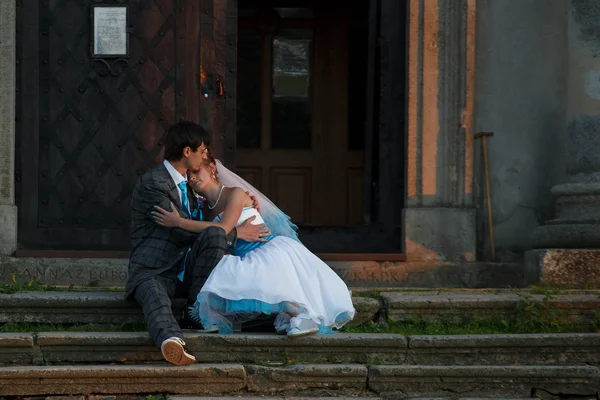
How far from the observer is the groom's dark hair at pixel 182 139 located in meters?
5.89

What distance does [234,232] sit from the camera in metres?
5.90

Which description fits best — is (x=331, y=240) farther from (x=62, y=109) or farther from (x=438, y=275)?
(x=62, y=109)

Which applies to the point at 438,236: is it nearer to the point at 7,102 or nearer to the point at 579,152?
the point at 579,152

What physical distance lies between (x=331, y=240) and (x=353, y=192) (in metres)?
2.61

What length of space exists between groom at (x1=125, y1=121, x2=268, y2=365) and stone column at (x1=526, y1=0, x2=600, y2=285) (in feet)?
8.57

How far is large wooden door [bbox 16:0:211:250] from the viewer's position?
26.9 ft

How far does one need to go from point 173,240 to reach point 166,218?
0.48 feet

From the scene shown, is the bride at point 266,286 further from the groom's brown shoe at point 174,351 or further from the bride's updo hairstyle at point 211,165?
the groom's brown shoe at point 174,351

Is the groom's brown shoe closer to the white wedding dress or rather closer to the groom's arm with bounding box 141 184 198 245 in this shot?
the white wedding dress

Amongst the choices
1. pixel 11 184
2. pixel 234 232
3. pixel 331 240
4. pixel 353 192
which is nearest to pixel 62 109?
pixel 11 184

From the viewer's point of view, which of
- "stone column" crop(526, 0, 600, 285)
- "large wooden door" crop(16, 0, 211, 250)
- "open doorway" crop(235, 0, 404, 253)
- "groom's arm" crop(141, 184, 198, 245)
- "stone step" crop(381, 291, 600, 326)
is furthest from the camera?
"open doorway" crop(235, 0, 404, 253)

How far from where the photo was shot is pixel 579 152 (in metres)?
7.78

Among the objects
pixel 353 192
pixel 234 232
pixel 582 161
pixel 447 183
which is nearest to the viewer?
pixel 234 232

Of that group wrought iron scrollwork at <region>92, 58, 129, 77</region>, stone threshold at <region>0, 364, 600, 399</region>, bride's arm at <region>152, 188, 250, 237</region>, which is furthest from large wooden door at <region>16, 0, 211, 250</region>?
stone threshold at <region>0, 364, 600, 399</region>
